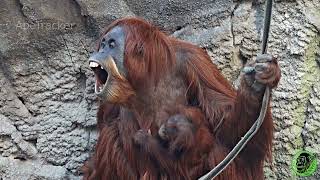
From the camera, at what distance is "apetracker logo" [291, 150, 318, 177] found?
114 inches

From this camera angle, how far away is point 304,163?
2904 millimetres

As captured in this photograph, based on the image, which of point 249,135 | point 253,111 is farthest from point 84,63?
point 249,135

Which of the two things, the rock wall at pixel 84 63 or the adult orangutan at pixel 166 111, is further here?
the rock wall at pixel 84 63

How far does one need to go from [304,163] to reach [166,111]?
0.66 metres

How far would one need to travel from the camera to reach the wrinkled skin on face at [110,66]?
2.42 m

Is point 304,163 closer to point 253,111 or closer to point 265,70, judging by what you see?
point 253,111

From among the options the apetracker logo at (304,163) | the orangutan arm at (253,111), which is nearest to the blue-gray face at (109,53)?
the orangutan arm at (253,111)

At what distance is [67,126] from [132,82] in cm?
62

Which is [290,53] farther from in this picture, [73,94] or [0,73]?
[0,73]

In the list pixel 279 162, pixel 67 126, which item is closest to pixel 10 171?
pixel 67 126

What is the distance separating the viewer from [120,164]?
258 cm

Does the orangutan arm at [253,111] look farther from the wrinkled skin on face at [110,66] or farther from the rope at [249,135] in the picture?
the wrinkled skin on face at [110,66]

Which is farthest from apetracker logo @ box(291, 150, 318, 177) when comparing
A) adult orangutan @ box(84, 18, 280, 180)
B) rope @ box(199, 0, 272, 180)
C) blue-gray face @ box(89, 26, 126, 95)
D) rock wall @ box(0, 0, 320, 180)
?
blue-gray face @ box(89, 26, 126, 95)

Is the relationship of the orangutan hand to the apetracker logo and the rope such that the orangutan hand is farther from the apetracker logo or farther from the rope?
the apetracker logo
